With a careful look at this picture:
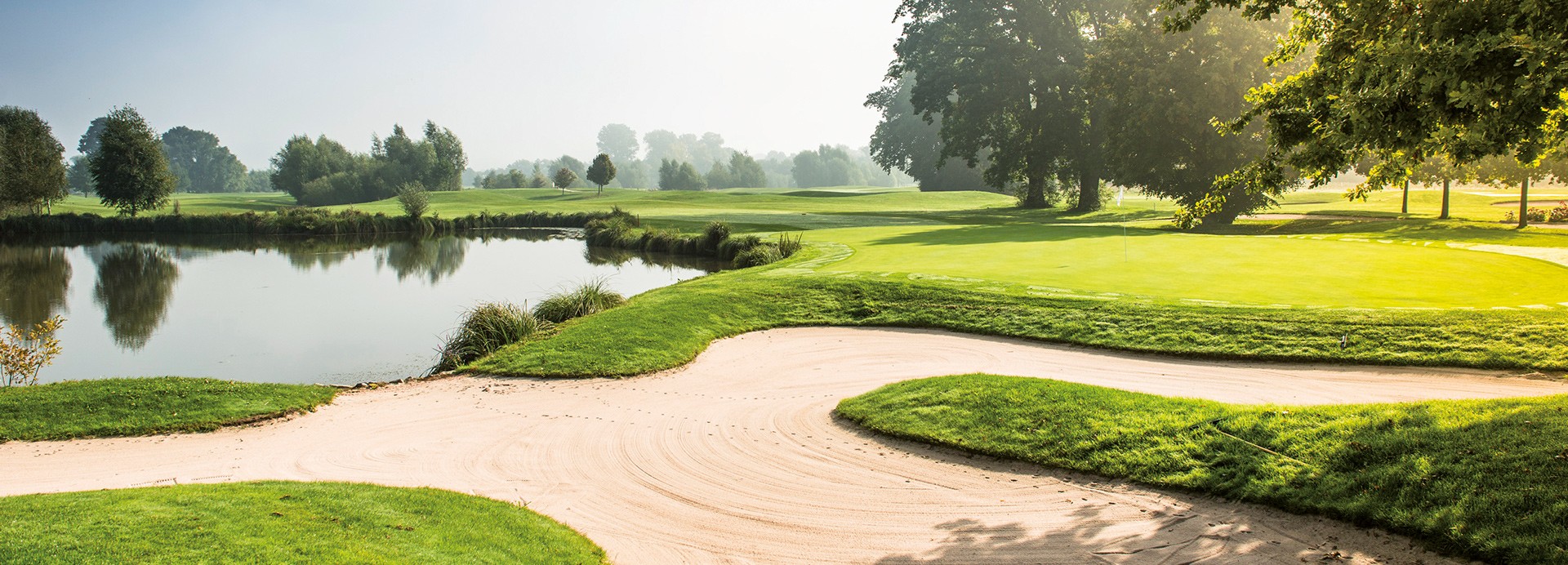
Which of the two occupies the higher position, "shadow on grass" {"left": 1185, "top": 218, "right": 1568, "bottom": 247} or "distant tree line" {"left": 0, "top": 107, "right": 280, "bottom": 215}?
"distant tree line" {"left": 0, "top": 107, "right": 280, "bottom": 215}

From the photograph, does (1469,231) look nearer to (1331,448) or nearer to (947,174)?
(1331,448)

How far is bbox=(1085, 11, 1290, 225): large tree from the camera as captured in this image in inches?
1230

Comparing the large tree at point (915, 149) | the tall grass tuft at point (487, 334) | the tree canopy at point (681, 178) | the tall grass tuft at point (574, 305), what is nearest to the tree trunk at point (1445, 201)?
the tall grass tuft at point (574, 305)

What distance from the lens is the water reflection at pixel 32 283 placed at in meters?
19.2

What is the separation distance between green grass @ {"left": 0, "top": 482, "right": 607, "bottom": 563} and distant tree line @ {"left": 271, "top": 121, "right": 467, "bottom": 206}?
8377 cm

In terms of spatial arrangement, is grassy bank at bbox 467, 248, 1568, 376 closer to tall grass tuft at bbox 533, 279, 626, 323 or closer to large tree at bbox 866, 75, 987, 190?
tall grass tuft at bbox 533, 279, 626, 323

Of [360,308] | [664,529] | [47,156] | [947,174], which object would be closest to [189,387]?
[664,529]

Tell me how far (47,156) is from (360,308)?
4846 cm

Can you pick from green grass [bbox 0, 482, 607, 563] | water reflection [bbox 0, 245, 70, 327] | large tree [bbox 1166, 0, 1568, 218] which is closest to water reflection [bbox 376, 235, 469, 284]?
water reflection [bbox 0, 245, 70, 327]

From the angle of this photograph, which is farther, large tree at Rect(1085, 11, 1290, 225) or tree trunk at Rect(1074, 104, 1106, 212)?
tree trunk at Rect(1074, 104, 1106, 212)

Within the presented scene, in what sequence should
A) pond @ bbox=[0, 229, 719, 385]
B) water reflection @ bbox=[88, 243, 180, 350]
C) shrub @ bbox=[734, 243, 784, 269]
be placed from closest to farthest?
pond @ bbox=[0, 229, 719, 385] → water reflection @ bbox=[88, 243, 180, 350] → shrub @ bbox=[734, 243, 784, 269]

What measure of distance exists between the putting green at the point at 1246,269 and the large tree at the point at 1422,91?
624 centimetres

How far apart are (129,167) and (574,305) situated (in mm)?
54554

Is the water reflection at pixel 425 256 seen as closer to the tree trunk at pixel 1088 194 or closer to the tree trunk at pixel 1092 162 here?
the tree trunk at pixel 1092 162
